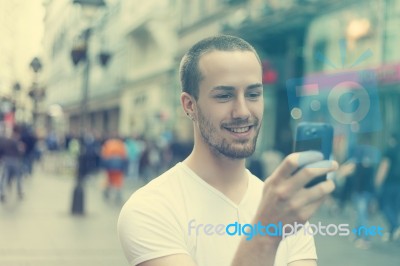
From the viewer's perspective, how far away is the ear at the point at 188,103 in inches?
56.8

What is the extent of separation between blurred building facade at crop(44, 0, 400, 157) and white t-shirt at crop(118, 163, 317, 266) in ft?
0.84

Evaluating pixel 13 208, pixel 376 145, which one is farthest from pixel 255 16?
pixel 13 208

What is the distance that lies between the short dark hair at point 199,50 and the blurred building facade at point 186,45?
0.46 feet

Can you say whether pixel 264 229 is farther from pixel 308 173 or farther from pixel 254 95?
pixel 254 95

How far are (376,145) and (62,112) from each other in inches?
1547

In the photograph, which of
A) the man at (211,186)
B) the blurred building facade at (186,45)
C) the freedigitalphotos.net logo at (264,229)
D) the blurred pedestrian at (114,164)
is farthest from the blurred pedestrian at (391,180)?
the man at (211,186)

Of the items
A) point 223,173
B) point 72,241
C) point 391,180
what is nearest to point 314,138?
point 223,173

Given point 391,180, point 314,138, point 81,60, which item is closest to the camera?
point 314,138

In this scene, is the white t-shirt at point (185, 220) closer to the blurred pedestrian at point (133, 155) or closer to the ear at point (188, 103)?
the ear at point (188, 103)

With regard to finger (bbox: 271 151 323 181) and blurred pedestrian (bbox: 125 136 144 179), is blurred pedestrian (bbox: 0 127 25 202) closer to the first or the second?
blurred pedestrian (bbox: 125 136 144 179)

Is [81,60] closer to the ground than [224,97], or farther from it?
farther from it

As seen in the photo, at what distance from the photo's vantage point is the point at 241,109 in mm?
1331

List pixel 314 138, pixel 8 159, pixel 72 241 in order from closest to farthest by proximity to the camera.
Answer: pixel 314 138, pixel 72 241, pixel 8 159

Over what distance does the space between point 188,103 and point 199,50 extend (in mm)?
109
